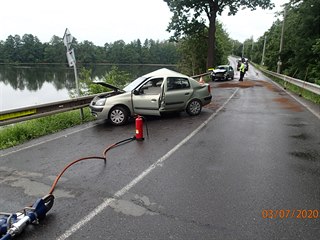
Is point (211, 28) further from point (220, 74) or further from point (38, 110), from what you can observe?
point (38, 110)

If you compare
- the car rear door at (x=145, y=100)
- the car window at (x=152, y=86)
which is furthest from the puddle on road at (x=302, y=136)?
the car window at (x=152, y=86)

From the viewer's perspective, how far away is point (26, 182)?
4469 millimetres

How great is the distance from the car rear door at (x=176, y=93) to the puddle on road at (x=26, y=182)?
5.24 meters

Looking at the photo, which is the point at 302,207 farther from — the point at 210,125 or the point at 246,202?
the point at 210,125

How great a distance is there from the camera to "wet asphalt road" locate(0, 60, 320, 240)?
3.17 metres

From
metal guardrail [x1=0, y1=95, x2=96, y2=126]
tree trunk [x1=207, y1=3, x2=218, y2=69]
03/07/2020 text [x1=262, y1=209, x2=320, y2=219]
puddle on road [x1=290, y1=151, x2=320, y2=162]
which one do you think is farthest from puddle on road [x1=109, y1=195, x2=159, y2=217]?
tree trunk [x1=207, y1=3, x2=218, y2=69]

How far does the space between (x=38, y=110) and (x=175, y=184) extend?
18.5ft

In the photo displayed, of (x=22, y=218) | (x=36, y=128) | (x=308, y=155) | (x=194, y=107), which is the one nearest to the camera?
(x=22, y=218)

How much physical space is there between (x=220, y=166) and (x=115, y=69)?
15.5 m

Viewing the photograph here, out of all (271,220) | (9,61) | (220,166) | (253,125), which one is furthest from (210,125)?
(9,61)

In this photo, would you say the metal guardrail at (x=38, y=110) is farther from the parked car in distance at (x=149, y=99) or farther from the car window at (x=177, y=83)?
the car window at (x=177, y=83)

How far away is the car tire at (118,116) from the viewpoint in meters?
8.52

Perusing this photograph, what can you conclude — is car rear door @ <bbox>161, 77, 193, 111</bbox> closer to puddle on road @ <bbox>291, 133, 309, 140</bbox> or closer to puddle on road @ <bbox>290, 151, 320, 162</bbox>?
puddle on road @ <bbox>291, 133, 309, 140</bbox>

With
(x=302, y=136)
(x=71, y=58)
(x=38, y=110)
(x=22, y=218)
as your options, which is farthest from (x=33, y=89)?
(x=22, y=218)
